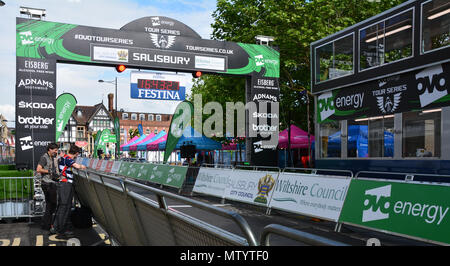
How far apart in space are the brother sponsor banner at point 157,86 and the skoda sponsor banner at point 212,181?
17.3ft

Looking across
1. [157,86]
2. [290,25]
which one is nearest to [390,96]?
[157,86]

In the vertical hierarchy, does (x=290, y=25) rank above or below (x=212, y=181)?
Result: above

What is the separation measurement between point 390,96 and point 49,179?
36.3ft

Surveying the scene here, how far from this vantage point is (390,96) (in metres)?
14.1

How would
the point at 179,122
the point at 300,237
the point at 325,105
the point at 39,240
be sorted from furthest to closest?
the point at 179,122
the point at 325,105
the point at 39,240
the point at 300,237

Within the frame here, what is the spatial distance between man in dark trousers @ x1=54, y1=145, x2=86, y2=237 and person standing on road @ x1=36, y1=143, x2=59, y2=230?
0.26 metres

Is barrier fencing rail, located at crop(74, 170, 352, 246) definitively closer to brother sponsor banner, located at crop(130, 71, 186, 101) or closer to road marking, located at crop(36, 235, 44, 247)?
road marking, located at crop(36, 235, 44, 247)

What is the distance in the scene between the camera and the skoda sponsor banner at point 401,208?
20.2 ft

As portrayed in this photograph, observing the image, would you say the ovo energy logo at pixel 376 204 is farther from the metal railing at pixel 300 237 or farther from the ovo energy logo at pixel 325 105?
the ovo energy logo at pixel 325 105

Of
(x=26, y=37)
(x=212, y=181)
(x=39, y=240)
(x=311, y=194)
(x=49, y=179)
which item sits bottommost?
(x=39, y=240)

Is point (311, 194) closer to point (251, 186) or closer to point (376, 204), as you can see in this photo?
point (376, 204)

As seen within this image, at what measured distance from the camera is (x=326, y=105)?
17.3 meters

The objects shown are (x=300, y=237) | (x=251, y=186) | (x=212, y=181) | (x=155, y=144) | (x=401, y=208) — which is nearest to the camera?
(x=300, y=237)
